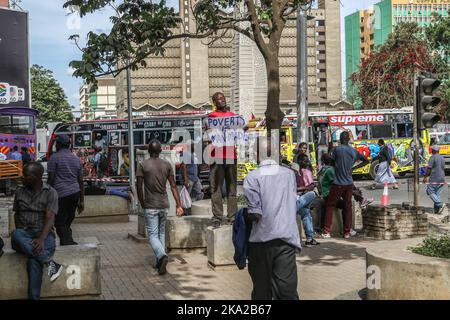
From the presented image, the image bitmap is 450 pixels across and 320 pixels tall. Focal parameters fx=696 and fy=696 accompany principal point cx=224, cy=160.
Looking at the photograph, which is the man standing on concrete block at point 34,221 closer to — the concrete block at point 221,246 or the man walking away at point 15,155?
the concrete block at point 221,246

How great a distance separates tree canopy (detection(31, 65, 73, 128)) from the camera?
272ft

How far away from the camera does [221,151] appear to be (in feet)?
30.7

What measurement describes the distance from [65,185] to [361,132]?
946 inches

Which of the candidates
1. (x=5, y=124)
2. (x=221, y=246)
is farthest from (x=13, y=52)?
(x=221, y=246)

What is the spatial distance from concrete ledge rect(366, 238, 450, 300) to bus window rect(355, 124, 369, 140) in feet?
82.4

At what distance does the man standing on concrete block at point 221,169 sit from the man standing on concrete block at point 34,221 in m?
2.94

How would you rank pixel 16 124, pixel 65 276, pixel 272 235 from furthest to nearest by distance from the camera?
pixel 16 124 < pixel 65 276 < pixel 272 235

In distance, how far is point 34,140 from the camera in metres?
29.8

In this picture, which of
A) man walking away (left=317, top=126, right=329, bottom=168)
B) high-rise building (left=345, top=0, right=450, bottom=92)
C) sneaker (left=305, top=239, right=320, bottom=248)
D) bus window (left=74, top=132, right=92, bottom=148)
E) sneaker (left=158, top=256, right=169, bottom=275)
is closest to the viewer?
sneaker (left=158, top=256, right=169, bottom=275)

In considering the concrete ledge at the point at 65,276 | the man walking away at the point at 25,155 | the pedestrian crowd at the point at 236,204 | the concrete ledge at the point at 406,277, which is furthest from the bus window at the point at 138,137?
the concrete ledge at the point at 406,277

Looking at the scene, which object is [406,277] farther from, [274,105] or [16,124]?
[16,124]

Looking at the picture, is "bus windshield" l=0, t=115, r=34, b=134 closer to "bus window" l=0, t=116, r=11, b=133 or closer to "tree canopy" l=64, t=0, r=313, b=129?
"bus window" l=0, t=116, r=11, b=133

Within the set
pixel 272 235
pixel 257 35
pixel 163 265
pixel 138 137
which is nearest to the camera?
pixel 272 235

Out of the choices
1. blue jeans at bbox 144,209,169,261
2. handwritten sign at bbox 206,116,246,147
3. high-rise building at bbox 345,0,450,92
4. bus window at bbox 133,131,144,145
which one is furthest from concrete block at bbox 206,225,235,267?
high-rise building at bbox 345,0,450,92
